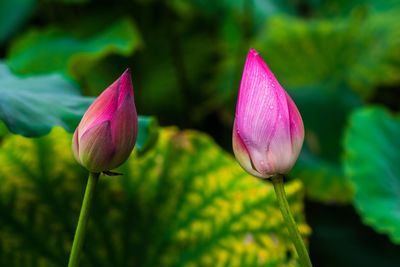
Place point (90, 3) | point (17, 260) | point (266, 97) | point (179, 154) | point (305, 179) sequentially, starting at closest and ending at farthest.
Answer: point (266, 97) → point (17, 260) → point (179, 154) → point (305, 179) → point (90, 3)

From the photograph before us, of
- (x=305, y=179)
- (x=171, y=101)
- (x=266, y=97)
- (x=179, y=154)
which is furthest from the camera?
(x=171, y=101)

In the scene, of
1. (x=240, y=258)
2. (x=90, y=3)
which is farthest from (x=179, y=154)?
(x=90, y=3)

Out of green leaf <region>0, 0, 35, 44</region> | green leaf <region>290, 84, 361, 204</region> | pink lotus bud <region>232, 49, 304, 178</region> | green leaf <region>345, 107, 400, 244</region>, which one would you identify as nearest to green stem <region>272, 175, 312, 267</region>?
pink lotus bud <region>232, 49, 304, 178</region>

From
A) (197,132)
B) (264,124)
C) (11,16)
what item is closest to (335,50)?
(197,132)

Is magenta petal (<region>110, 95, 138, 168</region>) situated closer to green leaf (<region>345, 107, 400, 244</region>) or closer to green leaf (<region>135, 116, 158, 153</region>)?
green leaf (<region>135, 116, 158, 153</region>)

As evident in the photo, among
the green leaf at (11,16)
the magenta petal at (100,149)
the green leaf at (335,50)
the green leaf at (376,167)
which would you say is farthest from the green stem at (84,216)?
the green leaf at (11,16)

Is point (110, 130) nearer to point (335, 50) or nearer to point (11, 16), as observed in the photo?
point (335, 50)

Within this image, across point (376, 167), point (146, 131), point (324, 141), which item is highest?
point (146, 131)

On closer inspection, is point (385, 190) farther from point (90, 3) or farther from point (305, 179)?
point (90, 3)
